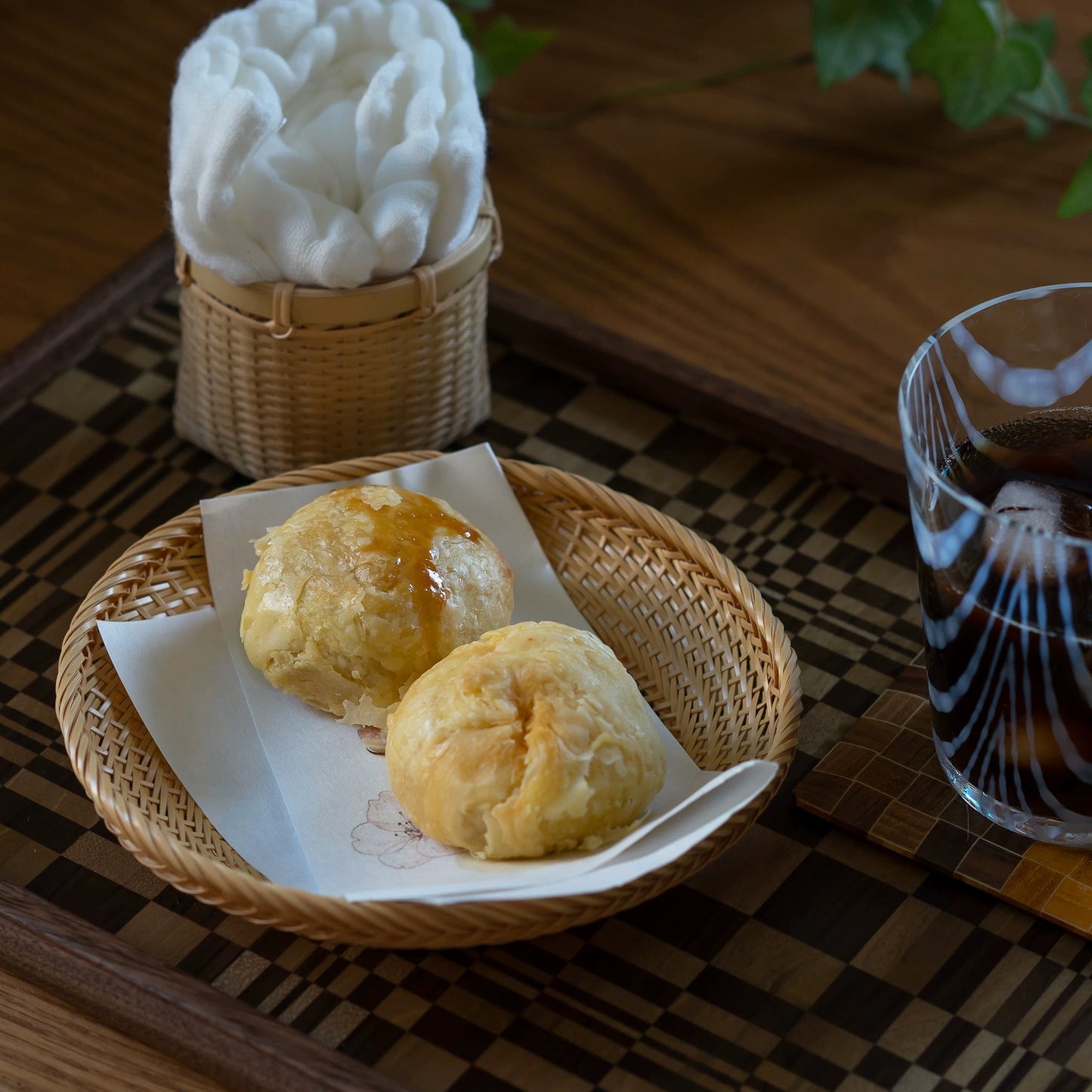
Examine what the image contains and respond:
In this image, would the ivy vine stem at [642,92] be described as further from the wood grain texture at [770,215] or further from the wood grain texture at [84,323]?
the wood grain texture at [84,323]

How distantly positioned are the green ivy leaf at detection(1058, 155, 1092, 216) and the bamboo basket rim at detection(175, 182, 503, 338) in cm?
49

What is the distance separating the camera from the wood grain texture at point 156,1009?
701 millimetres

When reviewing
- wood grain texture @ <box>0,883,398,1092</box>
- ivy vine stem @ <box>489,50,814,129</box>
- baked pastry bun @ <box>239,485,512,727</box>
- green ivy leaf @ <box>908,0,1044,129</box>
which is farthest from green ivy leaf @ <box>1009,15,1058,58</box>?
wood grain texture @ <box>0,883,398,1092</box>

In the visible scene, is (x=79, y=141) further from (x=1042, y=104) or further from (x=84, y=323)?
(x=1042, y=104)

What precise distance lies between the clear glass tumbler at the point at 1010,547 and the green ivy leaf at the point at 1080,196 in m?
0.38

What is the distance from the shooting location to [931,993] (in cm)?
76

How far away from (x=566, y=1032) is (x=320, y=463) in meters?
0.49

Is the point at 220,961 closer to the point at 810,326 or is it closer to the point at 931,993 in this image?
the point at 931,993

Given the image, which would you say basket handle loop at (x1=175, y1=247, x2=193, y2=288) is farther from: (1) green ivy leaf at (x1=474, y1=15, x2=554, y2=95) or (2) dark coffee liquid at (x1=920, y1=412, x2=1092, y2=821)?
(2) dark coffee liquid at (x1=920, y1=412, x2=1092, y2=821)

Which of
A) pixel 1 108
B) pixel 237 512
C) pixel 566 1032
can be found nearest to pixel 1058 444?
pixel 566 1032

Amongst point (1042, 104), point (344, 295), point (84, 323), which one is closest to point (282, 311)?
point (344, 295)

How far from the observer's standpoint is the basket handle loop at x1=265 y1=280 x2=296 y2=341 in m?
0.96

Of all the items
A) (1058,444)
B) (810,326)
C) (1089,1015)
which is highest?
(1058,444)

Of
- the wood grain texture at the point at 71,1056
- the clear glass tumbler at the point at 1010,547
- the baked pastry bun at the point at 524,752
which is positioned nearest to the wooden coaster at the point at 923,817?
the clear glass tumbler at the point at 1010,547
